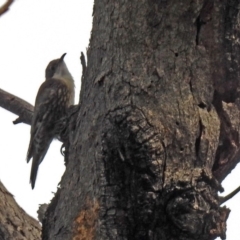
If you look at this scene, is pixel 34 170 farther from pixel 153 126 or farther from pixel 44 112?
pixel 153 126

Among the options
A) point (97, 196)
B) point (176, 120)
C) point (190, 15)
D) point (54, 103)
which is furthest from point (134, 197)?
point (54, 103)

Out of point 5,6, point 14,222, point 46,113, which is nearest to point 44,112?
point 46,113

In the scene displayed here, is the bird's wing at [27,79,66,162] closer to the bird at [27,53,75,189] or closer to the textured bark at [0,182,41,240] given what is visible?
the bird at [27,53,75,189]

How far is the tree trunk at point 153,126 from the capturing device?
2557 millimetres

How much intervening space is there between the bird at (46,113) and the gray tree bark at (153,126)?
162 cm

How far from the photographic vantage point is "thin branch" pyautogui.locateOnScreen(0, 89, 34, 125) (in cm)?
416

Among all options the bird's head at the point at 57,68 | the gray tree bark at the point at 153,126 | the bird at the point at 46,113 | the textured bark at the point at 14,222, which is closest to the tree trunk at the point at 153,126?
the gray tree bark at the point at 153,126

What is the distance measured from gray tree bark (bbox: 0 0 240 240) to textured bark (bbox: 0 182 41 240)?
1.98 feet

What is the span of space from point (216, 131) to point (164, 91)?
0.28 metres

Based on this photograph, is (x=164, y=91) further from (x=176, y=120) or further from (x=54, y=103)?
(x=54, y=103)

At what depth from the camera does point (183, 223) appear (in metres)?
2.49

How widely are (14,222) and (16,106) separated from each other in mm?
975

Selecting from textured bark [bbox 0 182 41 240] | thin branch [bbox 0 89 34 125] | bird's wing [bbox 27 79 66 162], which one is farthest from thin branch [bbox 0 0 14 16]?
bird's wing [bbox 27 79 66 162]

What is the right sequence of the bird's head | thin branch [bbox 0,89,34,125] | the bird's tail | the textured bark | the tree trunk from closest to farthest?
the tree trunk → the textured bark → thin branch [bbox 0,89,34,125] → the bird's tail → the bird's head
